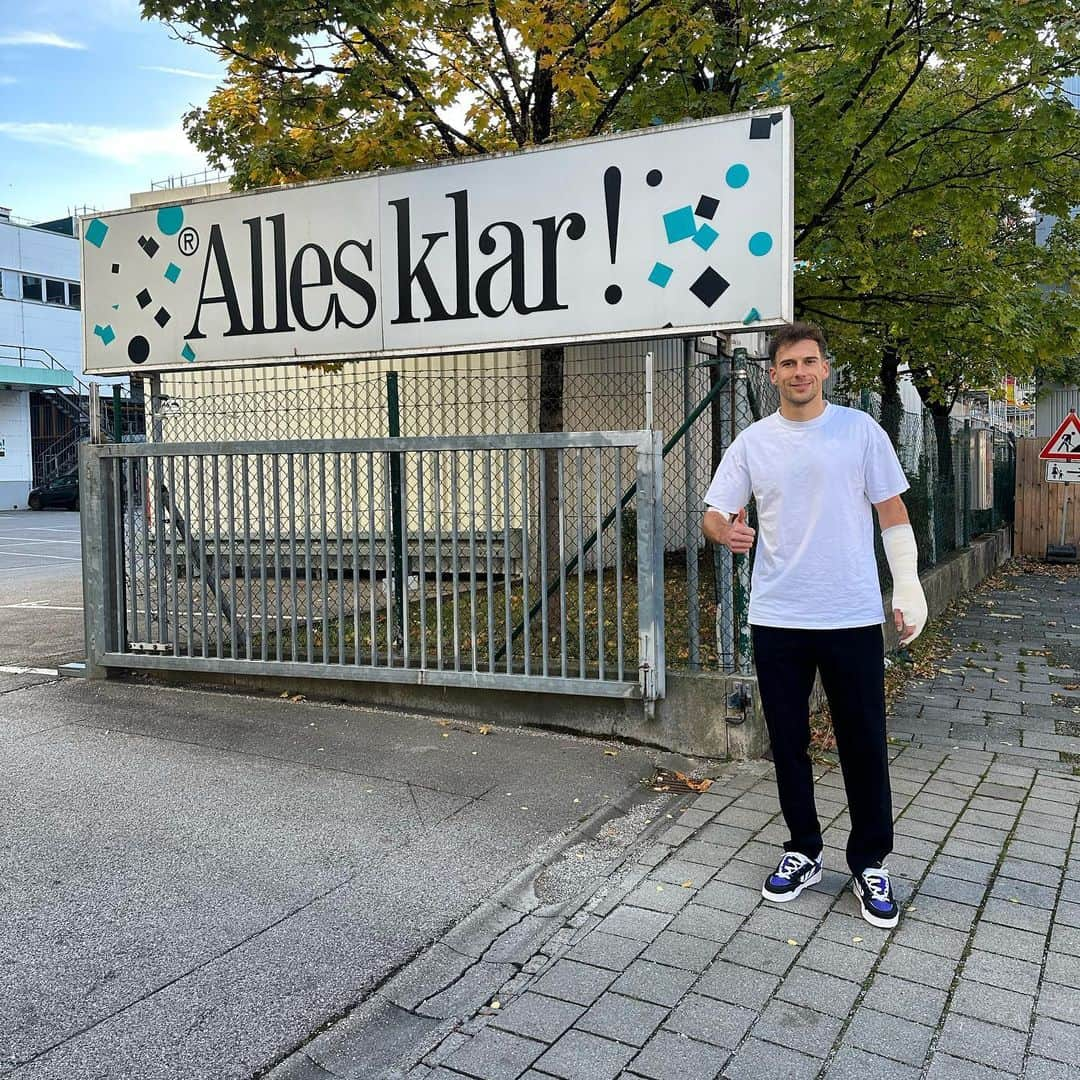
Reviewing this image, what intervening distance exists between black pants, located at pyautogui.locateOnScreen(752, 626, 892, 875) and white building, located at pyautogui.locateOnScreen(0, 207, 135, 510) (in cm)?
3813

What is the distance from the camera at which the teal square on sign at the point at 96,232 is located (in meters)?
7.20

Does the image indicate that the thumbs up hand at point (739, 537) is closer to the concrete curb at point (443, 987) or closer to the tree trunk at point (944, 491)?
the concrete curb at point (443, 987)

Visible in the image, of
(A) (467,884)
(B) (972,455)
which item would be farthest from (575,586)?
(B) (972,455)

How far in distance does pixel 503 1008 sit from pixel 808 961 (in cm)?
102

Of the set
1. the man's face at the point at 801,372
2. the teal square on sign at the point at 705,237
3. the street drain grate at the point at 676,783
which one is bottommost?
the street drain grate at the point at 676,783

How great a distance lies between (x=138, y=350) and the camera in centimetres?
718

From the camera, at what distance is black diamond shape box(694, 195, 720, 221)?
5453mm

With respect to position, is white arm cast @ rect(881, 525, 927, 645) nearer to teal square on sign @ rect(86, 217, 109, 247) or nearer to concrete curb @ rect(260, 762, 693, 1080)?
concrete curb @ rect(260, 762, 693, 1080)

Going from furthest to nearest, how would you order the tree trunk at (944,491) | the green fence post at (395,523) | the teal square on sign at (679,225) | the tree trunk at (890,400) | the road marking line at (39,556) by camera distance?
1. the road marking line at (39,556)
2. the tree trunk at (944,491)
3. the tree trunk at (890,400)
4. the green fence post at (395,523)
5. the teal square on sign at (679,225)

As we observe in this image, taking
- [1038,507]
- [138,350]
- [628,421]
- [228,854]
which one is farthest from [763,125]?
Answer: [1038,507]

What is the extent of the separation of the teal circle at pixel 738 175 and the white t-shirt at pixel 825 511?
A: 88.7 inches

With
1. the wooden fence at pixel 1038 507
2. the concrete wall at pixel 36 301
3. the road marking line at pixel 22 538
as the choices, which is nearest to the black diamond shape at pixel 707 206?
the wooden fence at pixel 1038 507

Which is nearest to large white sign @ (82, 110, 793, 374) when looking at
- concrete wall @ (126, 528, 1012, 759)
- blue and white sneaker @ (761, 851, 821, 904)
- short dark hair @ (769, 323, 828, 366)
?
short dark hair @ (769, 323, 828, 366)

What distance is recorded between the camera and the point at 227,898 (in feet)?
12.2
